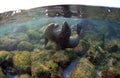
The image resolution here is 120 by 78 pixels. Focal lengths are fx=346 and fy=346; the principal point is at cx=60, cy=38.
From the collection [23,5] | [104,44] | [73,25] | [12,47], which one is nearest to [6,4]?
[23,5]

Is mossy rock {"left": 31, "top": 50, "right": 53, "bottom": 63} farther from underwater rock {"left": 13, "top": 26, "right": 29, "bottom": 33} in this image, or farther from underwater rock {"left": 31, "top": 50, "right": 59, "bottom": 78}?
underwater rock {"left": 13, "top": 26, "right": 29, "bottom": 33}

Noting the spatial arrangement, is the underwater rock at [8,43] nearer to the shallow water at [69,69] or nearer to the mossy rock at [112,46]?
the shallow water at [69,69]

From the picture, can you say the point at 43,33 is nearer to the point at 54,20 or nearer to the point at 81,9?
the point at 54,20

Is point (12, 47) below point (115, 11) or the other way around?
below

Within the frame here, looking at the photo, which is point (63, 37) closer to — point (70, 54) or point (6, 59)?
point (70, 54)

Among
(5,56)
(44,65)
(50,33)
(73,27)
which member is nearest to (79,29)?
(73,27)

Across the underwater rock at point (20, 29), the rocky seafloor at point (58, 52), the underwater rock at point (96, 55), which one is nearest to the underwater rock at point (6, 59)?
the rocky seafloor at point (58, 52)

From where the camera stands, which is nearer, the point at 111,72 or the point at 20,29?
the point at 111,72
